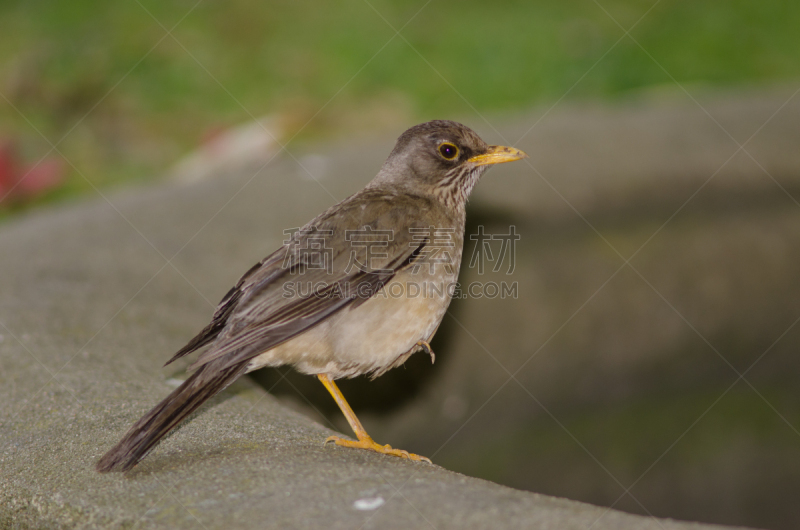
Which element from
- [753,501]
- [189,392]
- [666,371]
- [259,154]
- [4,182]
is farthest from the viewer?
[4,182]

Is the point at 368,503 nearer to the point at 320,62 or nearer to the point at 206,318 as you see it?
the point at 206,318

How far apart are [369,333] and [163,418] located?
842 mm

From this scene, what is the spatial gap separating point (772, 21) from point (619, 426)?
7.61 meters

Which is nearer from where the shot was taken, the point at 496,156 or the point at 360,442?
the point at 360,442

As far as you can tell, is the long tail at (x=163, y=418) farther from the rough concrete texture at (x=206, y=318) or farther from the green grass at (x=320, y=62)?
the green grass at (x=320, y=62)

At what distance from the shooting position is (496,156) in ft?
11.8

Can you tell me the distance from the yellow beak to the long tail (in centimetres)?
153

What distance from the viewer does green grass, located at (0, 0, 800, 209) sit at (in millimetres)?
8211

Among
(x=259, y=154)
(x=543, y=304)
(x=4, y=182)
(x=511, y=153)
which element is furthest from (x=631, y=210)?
(x=4, y=182)

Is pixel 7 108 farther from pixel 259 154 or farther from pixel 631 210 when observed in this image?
pixel 631 210

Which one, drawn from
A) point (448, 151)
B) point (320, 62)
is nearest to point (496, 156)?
point (448, 151)

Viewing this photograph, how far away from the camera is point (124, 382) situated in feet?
10.5

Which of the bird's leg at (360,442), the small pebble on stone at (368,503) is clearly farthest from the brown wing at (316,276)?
the small pebble on stone at (368,503)

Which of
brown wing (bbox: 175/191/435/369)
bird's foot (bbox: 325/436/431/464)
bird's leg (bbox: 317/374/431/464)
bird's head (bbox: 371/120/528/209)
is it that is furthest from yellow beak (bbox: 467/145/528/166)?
bird's foot (bbox: 325/436/431/464)
